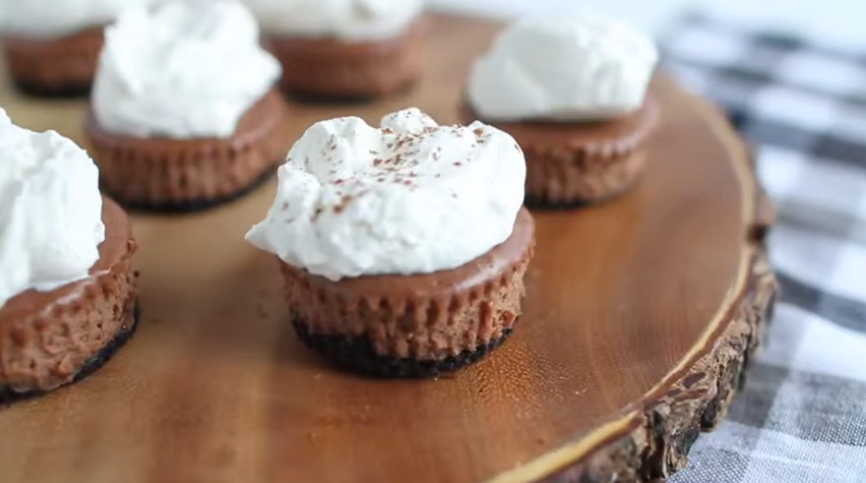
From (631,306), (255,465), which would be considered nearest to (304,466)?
(255,465)

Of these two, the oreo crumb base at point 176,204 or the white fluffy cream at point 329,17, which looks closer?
the oreo crumb base at point 176,204

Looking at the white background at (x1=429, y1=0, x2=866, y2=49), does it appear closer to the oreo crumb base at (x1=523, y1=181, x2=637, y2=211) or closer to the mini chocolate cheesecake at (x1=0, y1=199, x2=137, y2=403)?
the oreo crumb base at (x1=523, y1=181, x2=637, y2=211)

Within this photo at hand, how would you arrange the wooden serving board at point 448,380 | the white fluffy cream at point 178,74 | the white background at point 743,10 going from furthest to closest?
the white background at point 743,10
the white fluffy cream at point 178,74
the wooden serving board at point 448,380

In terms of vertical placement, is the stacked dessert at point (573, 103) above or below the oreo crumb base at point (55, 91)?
above

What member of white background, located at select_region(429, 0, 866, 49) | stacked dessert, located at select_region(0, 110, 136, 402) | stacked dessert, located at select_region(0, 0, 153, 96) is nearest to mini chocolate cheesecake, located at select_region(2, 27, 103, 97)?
stacked dessert, located at select_region(0, 0, 153, 96)

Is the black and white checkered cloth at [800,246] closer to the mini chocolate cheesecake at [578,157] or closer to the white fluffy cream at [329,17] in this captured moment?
the mini chocolate cheesecake at [578,157]

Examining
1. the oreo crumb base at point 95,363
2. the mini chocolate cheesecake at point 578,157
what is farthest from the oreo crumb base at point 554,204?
the oreo crumb base at point 95,363
